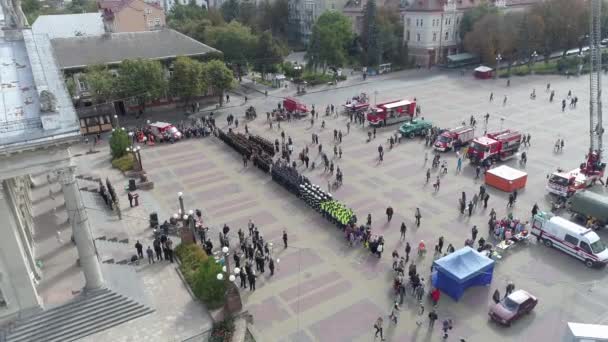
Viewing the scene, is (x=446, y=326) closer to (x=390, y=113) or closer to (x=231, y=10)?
(x=390, y=113)

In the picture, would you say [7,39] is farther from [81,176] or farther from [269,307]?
[269,307]

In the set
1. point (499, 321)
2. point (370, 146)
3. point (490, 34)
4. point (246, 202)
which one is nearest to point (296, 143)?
point (370, 146)

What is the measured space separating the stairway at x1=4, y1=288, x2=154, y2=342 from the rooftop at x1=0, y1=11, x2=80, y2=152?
768 cm

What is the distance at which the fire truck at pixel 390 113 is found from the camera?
156 feet

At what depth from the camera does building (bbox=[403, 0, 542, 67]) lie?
75.6 m

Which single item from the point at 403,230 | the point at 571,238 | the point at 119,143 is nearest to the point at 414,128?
the point at 403,230

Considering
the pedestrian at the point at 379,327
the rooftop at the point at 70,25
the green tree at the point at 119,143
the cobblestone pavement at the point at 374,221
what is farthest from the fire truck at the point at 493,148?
the rooftop at the point at 70,25

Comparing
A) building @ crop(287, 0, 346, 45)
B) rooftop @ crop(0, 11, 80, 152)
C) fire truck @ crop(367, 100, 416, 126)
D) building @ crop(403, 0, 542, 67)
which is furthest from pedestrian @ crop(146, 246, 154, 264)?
building @ crop(287, 0, 346, 45)

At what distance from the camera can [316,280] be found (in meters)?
23.6

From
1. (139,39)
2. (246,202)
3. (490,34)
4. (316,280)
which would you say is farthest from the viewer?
(490,34)

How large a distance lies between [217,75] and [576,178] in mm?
38734

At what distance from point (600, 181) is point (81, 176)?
40.5 metres

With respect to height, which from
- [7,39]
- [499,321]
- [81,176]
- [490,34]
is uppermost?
[7,39]

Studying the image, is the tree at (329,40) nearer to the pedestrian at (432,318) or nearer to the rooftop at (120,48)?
the rooftop at (120,48)
